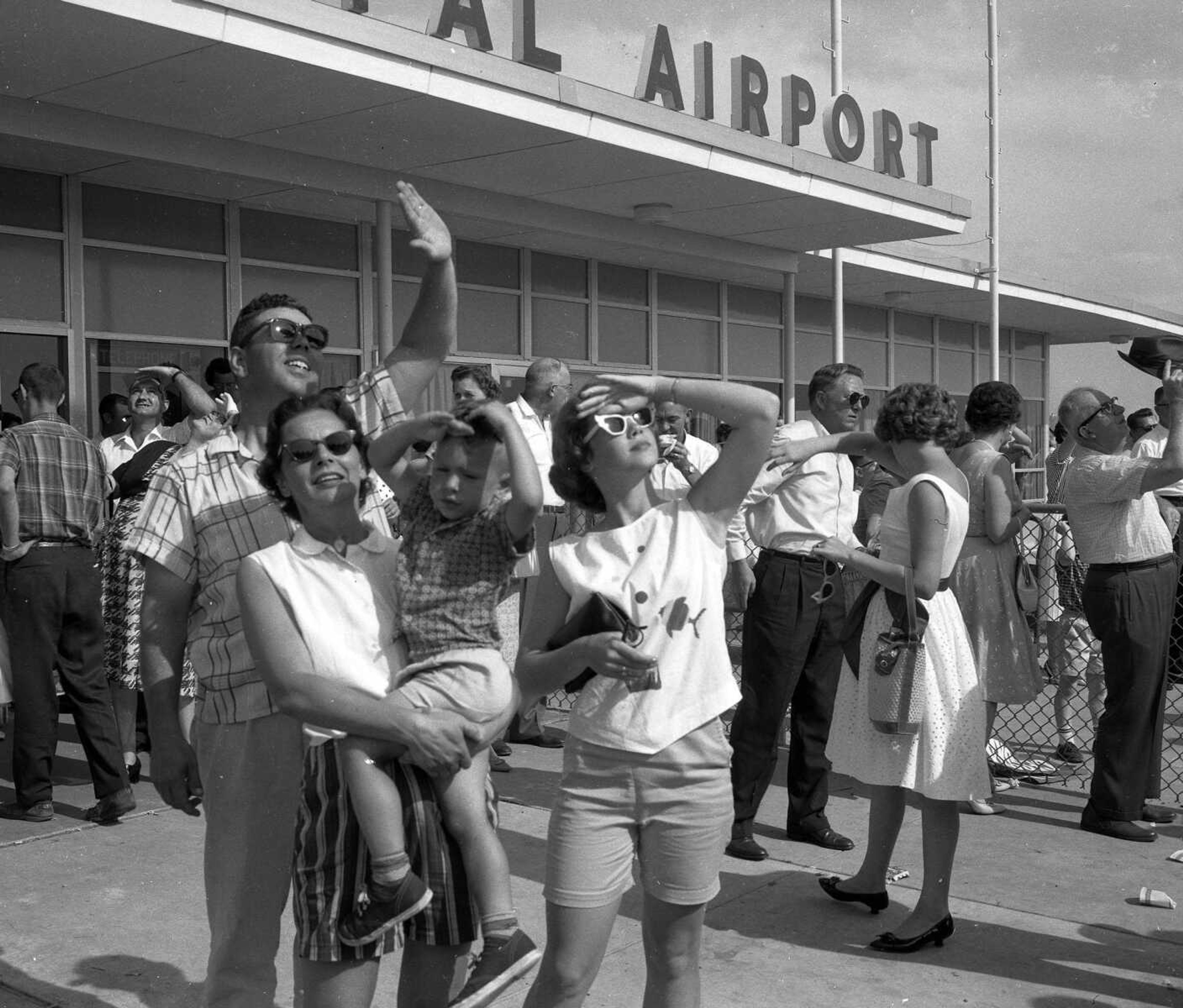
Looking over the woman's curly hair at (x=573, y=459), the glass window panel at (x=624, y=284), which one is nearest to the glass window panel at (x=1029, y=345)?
the glass window panel at (x=624, y=284)

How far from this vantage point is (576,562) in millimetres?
3059

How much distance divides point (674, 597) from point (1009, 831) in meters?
3.60

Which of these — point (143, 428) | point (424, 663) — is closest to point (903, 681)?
point (424, 663)

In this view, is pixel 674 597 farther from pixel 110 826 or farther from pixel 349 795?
pixel 110 826

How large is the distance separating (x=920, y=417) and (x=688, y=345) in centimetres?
1319

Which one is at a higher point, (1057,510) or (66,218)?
(66,218)

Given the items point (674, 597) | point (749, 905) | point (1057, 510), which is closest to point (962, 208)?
point (1057, 510)

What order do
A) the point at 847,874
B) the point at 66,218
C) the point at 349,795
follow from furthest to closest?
the point at 66,218 < the point at 847,874 < the point at 349,795

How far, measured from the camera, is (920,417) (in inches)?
182

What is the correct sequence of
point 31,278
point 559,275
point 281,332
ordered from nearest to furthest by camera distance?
point 281,332 → point 31,278 → point 559,275

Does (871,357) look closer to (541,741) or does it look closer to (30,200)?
(30,200)

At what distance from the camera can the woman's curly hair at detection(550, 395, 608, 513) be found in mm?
3027

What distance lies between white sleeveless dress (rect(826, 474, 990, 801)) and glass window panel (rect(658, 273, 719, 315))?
12677 millimetres

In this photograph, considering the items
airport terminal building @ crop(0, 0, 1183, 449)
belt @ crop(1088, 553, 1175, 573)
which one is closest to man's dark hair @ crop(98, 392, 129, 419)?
airport terminal building @ crop(0, 0, 1183, 449)
